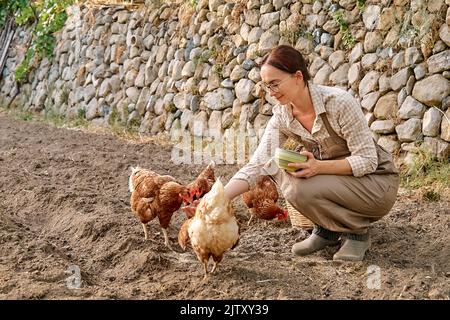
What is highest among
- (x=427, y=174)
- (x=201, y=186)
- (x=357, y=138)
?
(x=357, y=138)

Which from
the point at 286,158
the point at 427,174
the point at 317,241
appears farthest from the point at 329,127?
the point at 427,174

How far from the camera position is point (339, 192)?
4.02m

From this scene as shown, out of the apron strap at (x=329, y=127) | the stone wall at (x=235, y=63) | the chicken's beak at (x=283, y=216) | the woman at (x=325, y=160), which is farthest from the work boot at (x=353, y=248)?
the stone wall at (x=235, y=63)

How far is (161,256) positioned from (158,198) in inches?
19.9

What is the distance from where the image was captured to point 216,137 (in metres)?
8.60

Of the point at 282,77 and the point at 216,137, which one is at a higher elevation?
the point at 282,77

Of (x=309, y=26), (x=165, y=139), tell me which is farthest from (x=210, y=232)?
(x=165, y=139)

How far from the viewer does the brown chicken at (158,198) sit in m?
4.59

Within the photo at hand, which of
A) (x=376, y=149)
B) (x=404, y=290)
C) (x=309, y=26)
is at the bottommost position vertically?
(x=404, y=290)

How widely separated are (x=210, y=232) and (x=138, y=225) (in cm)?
160

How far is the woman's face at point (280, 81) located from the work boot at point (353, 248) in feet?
3.39

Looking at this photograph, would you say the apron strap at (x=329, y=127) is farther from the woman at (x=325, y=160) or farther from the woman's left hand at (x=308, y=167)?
the woman's left hand at (x=308, y=167)

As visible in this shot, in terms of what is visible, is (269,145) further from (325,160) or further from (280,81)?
(280,81)
